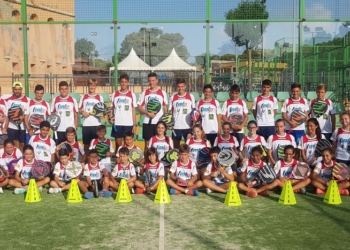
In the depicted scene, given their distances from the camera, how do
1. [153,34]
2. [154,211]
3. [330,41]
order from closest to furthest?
[154,211] → [153,34] → [330,41]

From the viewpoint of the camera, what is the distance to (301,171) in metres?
7.25

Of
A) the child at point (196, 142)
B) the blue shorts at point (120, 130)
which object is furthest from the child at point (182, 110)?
the blue shorts at point (120, 130)

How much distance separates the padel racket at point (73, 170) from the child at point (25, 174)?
18.1 inches

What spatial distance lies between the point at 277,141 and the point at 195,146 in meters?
1.42

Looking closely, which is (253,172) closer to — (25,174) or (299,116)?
(299,116)

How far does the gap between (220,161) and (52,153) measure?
2.96 m

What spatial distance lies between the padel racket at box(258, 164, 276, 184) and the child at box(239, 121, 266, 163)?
2.15 ft

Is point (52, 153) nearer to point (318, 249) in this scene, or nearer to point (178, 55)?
point (178, 55)

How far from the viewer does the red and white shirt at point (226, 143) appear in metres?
7.84

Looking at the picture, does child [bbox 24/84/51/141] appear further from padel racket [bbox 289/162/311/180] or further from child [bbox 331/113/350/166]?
child [bbox 331/113/350/166]

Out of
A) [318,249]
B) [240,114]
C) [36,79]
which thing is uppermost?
[36,79]

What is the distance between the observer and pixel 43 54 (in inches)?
416

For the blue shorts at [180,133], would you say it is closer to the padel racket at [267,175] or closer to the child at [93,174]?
the child at [93,174]

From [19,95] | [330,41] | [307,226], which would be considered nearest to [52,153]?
[19,95]
